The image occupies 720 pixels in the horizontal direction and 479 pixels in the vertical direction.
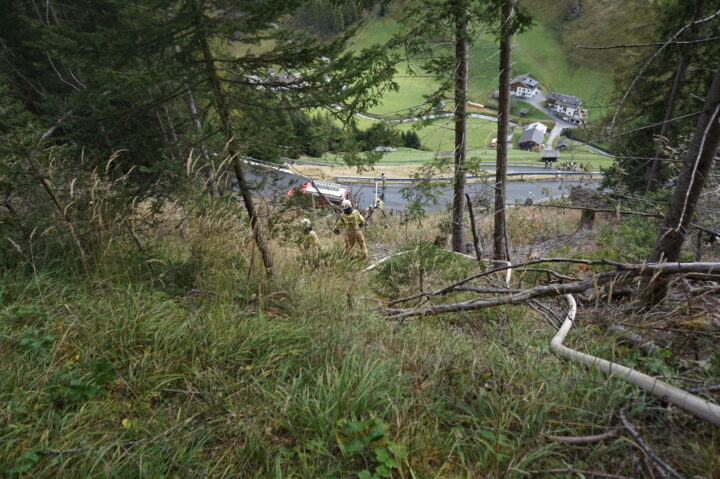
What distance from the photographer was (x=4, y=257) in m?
3.64

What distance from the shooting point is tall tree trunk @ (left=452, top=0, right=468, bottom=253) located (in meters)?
7.09

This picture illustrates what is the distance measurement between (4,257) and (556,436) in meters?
5.32

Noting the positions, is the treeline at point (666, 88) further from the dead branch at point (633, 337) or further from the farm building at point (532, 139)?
the farm building at point (532, 139)

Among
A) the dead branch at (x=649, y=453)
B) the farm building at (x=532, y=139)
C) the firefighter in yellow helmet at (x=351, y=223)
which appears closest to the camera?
the dead branch at (x=649, y=453)

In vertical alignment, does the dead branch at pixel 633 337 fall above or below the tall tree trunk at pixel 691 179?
below

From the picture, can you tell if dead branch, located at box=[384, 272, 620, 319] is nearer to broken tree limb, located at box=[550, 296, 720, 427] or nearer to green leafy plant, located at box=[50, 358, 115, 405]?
broken tree limb, located at box=[550, 296, 720, 427]

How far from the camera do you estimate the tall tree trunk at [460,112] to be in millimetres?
7086

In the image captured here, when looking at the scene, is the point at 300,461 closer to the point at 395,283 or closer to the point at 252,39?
the point at 395,283

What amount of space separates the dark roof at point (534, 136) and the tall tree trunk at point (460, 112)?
68.4 metres

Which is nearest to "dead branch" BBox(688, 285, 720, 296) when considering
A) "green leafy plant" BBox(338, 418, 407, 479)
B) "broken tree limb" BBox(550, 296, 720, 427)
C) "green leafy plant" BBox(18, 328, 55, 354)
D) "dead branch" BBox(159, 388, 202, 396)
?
"broken tree limb" BBox(550, 296, 720, 427)

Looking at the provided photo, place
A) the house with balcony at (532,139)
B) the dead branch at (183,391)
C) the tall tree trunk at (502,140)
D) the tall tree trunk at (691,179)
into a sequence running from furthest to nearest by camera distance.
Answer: the house with balcony at (532,139), the tall tree trunk at (502,140), the tall tree trunk at (691,179), the dead branch at (183,391)

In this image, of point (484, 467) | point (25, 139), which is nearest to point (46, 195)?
point (25, 139)

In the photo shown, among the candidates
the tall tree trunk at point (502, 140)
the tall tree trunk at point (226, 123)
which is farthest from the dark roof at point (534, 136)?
the tall tree trunk at point (226, 123)

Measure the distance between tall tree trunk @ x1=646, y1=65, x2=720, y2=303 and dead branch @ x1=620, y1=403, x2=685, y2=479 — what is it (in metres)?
1.58
